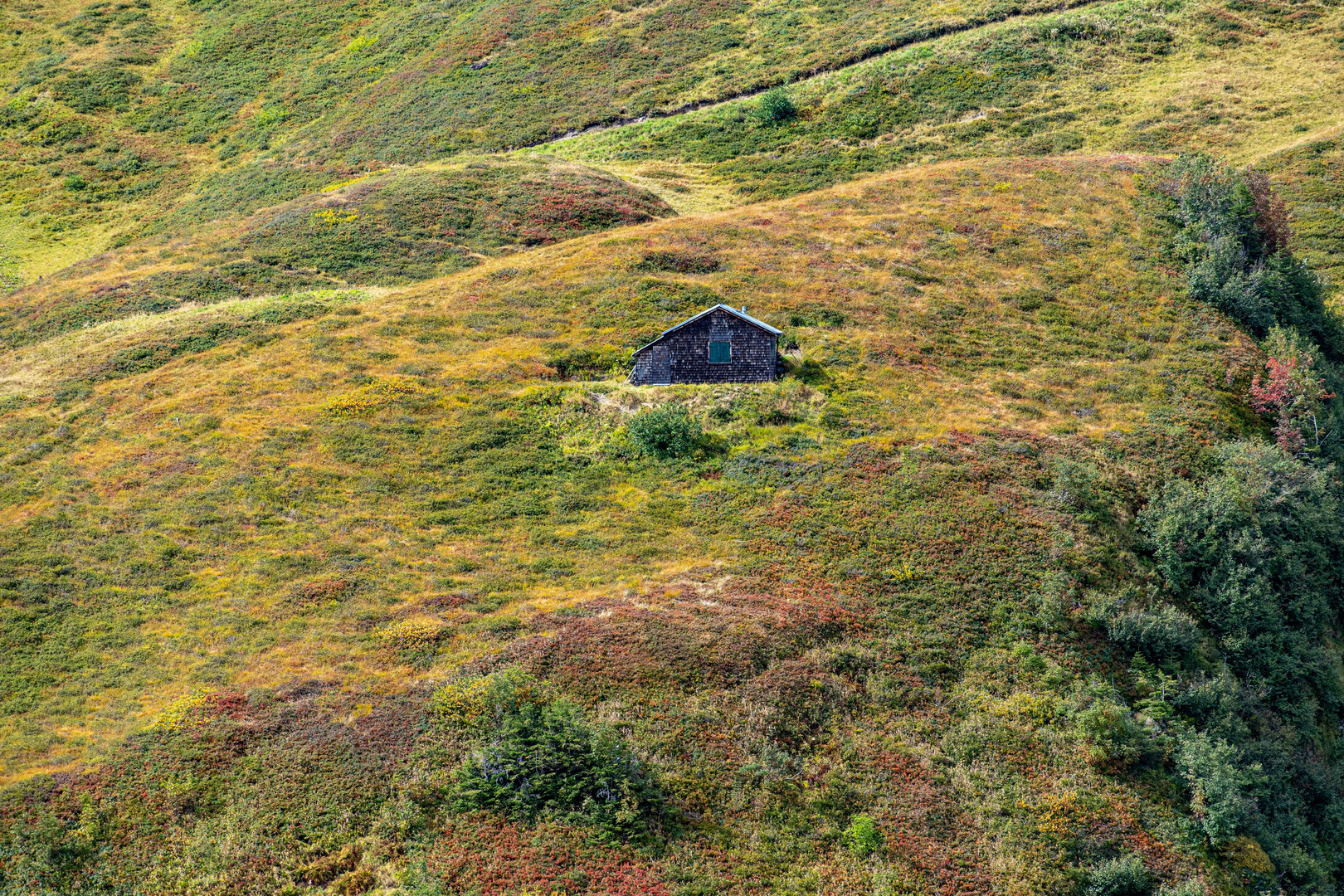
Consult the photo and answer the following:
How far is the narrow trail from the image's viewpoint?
90000 millimetres

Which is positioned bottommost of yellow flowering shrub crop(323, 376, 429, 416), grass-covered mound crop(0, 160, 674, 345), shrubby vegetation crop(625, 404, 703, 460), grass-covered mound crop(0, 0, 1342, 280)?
shrubby vegetation crop(625, 404, 703, 460)

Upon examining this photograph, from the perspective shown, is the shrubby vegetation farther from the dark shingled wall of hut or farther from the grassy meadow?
the dark shingled wall of hut

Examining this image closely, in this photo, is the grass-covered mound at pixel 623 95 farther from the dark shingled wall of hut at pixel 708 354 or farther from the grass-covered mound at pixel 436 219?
the dark shingled wall of hut at pixel 708 354

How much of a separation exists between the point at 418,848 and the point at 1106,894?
731 inches

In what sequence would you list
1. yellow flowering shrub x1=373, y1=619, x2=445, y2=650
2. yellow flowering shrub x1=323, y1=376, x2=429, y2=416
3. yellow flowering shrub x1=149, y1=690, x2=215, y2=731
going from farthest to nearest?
yellow flowering shrub x1=323, y1=376, x2=429, y2=416, yellow flowering shrub x1=373, y1=619, x2=445, y2=650, yellow flowering shrub x1=149, y1=690, x2=215, y2=731

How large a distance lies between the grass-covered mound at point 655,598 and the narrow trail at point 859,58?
40222 mm

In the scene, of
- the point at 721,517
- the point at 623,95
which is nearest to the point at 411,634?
the point at 721,517

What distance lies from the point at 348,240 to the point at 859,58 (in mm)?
56183

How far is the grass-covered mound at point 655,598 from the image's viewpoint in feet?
80.5

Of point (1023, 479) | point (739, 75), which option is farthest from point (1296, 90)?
point (1023, 479)

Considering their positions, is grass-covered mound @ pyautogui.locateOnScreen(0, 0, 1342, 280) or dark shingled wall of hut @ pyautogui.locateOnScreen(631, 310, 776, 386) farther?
grass-covered mound @ pyautogui.locateOnScreen(0, 0, 1342, 280)

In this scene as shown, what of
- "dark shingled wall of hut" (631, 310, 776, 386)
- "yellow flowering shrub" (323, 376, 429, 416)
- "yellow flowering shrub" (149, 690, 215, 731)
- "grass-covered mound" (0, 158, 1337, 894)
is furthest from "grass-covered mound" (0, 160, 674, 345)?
"yellow flowering shrub" (149, 690, 215, 731)

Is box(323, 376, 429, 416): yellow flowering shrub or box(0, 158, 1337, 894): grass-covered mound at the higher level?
box(323, 376, 429, 416): yellow flowering shrub

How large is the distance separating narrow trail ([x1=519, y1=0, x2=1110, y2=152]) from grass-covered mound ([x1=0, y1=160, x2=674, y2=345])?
14.7 m
